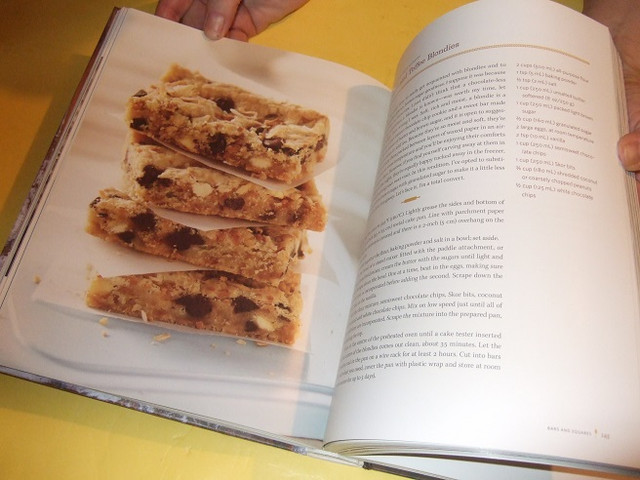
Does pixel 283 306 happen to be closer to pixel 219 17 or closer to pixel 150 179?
pixel 150 179

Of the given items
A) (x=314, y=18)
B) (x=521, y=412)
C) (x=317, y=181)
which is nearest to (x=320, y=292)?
(x=317, y=181)

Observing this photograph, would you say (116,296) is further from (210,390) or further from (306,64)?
(306,64)

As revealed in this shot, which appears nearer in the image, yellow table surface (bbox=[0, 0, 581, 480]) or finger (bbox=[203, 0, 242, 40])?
yellow table surface (bbox=[0, 0, 581, 480])

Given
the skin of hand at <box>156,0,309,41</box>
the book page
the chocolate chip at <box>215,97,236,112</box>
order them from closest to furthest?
the book page < the chocolate chip at <box>215,97,236,112</box> < the skin of hand at <box>156,0,309,41</box>

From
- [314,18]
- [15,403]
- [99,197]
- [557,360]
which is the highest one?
[314,18]

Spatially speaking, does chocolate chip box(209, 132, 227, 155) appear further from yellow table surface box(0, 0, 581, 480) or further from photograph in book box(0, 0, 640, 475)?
yellow table surface box(0, 0, 581, 480)

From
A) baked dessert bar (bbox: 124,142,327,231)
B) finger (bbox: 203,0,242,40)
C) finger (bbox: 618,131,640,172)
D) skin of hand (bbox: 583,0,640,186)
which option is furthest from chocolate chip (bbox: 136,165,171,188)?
skin of hand (bbox: 583,0,640,186)
